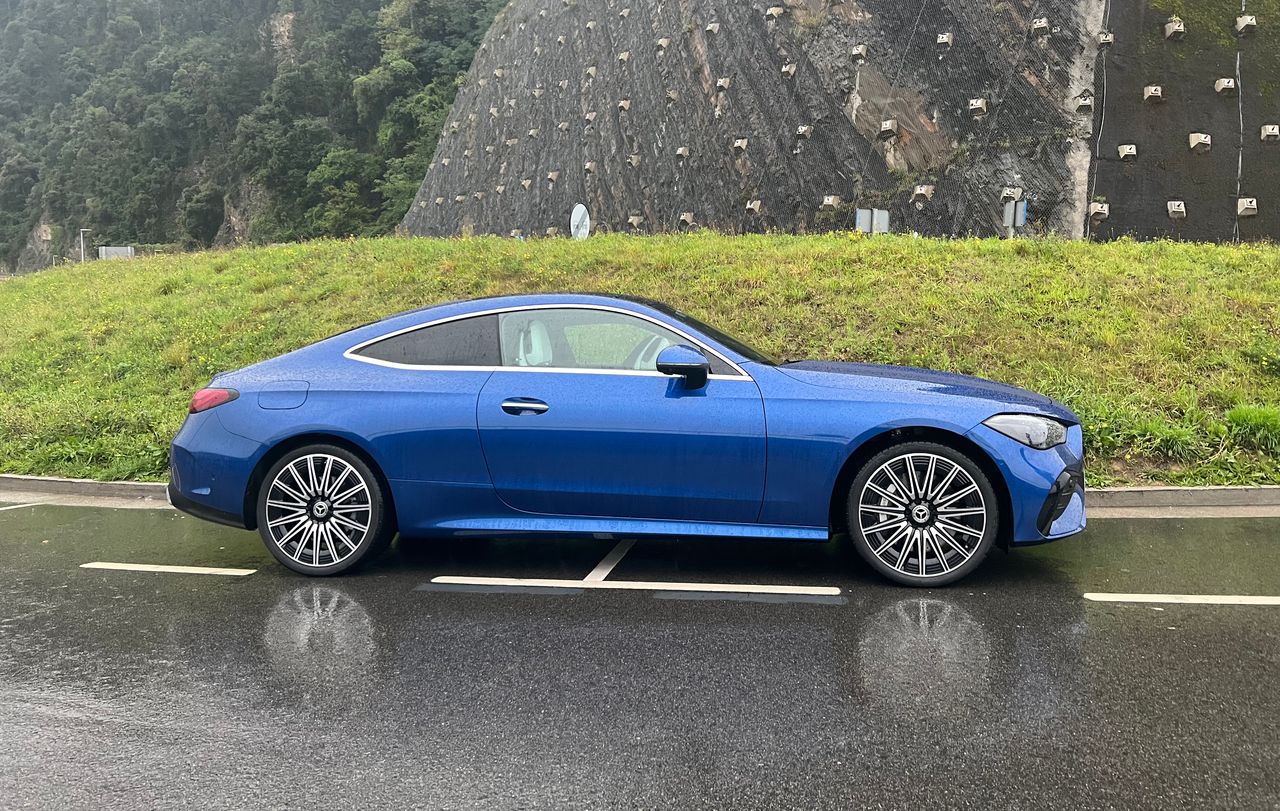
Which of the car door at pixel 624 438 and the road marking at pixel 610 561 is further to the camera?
the road marking at pixel 610 561

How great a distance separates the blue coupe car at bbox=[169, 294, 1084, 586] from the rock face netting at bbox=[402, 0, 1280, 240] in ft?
49.7

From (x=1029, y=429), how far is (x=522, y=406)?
8.41 feet

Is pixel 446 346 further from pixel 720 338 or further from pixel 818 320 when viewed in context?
pixel 818 320

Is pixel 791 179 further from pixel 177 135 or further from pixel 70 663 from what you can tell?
pixel 177 135

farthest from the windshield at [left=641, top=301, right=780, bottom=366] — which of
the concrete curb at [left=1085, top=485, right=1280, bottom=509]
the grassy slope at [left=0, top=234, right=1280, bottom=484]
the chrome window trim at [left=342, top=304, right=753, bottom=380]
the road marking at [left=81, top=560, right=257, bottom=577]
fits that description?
the grassy slope at [left=0, top=234, right=1280, bottom=484]

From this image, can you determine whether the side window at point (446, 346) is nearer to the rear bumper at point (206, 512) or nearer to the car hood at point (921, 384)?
the rear bumper at point (206, 512)

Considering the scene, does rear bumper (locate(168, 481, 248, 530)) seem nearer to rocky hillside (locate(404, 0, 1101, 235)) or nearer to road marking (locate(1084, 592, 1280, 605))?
road marking (locate(1084, 592, 1280, 605))

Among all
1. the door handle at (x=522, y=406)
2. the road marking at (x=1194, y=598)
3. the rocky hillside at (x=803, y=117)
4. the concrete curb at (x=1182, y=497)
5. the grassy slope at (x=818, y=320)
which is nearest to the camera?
the road marking at (x=1194, y=598)

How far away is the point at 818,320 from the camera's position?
1045 centimetres

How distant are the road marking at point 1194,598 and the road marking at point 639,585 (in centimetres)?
129

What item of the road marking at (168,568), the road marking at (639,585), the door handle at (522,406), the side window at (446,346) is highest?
the side window at (446,346)

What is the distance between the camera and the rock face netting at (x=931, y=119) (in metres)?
17.8

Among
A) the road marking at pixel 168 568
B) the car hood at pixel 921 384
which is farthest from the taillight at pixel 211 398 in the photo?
the car hood at pixel 921 384

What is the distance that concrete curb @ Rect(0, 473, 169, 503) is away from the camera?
7789 mm
